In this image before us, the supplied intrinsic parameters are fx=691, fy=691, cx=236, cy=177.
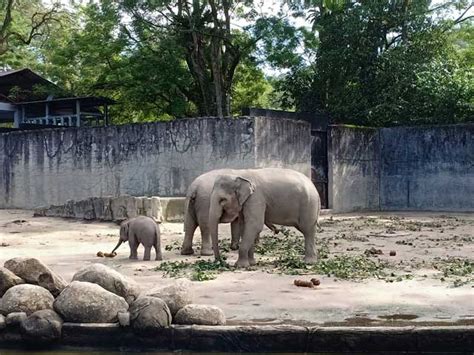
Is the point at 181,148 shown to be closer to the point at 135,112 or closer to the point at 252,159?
the point at 252,159

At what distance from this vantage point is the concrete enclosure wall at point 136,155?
17625 millimetres

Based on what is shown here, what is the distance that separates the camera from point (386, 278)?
8508 mm

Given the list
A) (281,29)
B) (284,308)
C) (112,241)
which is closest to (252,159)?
(112,241)

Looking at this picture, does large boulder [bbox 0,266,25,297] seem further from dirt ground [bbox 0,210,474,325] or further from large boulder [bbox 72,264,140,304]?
dirt ground [bbox 0,210,474,325]

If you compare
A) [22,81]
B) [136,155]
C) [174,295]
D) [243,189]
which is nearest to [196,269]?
[243,189]

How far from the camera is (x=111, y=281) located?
22.5 feet

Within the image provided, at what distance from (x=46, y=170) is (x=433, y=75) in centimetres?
1324

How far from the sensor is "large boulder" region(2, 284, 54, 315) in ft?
20.9

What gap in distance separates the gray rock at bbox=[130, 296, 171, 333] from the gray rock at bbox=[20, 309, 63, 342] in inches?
27.6

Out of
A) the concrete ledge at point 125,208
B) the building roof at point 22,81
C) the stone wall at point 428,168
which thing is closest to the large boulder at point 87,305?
the concrete ledge at point 125,208

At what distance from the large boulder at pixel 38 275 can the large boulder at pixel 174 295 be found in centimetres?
113

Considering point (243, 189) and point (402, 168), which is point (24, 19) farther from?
point (243, 189)

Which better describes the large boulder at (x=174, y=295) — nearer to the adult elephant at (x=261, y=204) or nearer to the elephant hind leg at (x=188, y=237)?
the adult elephant at (x=261, y=204)

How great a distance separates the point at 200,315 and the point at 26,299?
1.66 metres
